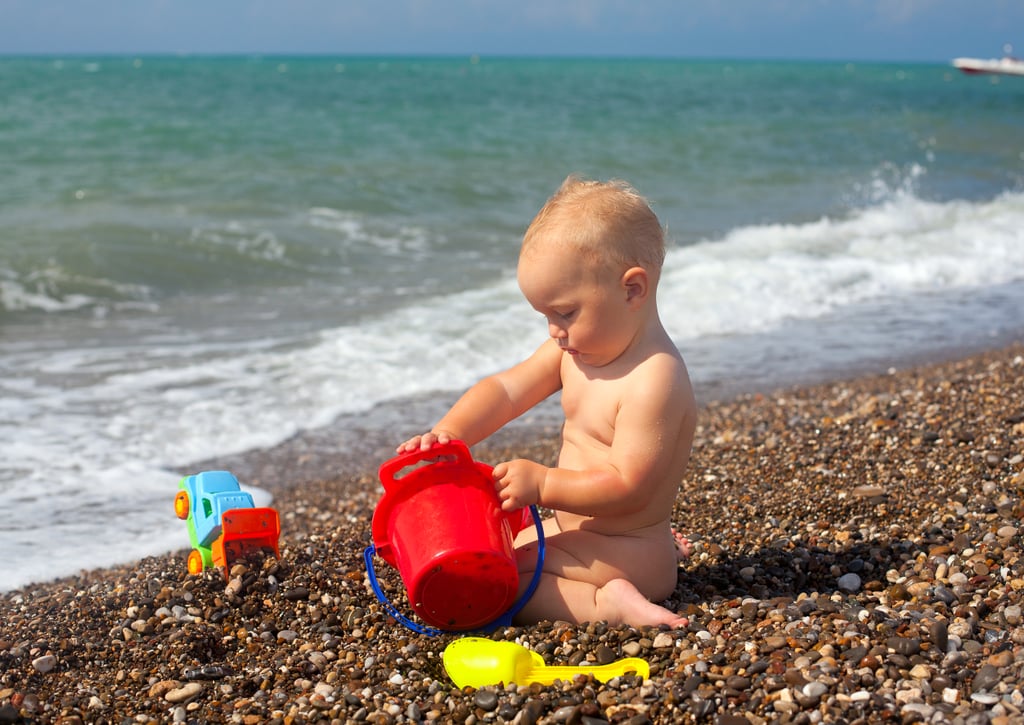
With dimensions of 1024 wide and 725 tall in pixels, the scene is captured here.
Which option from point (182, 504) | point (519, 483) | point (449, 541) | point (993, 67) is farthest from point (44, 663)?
point (993, 67)

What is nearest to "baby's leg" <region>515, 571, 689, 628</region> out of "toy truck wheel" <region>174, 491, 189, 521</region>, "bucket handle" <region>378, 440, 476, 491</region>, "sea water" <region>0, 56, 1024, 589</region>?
"bucket handle" <region>378, 440, 476, 491</region>

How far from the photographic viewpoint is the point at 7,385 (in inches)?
277

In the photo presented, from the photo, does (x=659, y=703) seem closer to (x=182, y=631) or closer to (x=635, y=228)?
(x=635, y=228)

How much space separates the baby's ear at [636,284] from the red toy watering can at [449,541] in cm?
65

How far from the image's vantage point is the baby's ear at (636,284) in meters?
2.97

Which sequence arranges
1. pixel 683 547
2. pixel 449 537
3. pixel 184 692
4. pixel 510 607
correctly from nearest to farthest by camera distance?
pixel 184 692, pixel 449 537, pixel 510 607, pixel 683 547

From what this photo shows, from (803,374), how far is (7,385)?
5.46 metres

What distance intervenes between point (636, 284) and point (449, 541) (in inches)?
35.5

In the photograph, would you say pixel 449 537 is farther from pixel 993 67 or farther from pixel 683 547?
pixel 993 67

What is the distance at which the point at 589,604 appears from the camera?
10.2ft

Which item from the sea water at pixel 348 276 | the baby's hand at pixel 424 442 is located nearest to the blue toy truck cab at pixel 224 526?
the baby's hand at pixel 424 442

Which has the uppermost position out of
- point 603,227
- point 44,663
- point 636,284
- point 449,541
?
point 603,227

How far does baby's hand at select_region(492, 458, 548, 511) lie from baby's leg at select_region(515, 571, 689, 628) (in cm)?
31

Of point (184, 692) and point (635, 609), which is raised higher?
point (635, 609)
